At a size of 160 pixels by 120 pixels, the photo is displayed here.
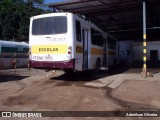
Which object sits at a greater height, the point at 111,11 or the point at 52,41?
the point at 111,11

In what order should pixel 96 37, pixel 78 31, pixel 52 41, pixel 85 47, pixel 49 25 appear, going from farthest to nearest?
pixel 96 37 → pixel 85 47 → pixel 78 31 → pixel 49 25 → pixel 52 41

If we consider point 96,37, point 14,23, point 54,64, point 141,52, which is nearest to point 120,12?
point 96,37

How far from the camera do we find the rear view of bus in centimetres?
1154

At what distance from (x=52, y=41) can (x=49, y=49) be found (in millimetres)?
425

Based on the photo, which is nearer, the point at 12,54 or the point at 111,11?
the point at 111,11

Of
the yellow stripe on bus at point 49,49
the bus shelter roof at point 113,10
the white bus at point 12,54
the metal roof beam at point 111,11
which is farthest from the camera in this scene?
the white bus at point 12,54

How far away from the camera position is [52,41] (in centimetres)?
1192

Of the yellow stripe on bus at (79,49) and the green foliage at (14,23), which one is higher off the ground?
the green foliage at (14,23)

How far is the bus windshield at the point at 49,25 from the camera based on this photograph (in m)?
11.8

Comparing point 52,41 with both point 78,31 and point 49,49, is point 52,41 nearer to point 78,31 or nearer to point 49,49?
point 49,49

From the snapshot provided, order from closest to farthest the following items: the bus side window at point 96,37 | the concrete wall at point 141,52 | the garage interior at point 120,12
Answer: the bus side window at point 96,37, the garage interior at point 120,12, the concrete wall at point 141,52

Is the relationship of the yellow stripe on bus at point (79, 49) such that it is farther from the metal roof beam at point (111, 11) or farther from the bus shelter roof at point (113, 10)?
the metal roof beam at point (111, 11)

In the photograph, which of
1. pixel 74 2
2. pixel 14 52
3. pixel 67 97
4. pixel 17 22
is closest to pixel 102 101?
pixel 67 97

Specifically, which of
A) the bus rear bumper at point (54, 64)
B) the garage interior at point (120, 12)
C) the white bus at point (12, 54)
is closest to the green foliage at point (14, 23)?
the white bus at point (12, 54)
